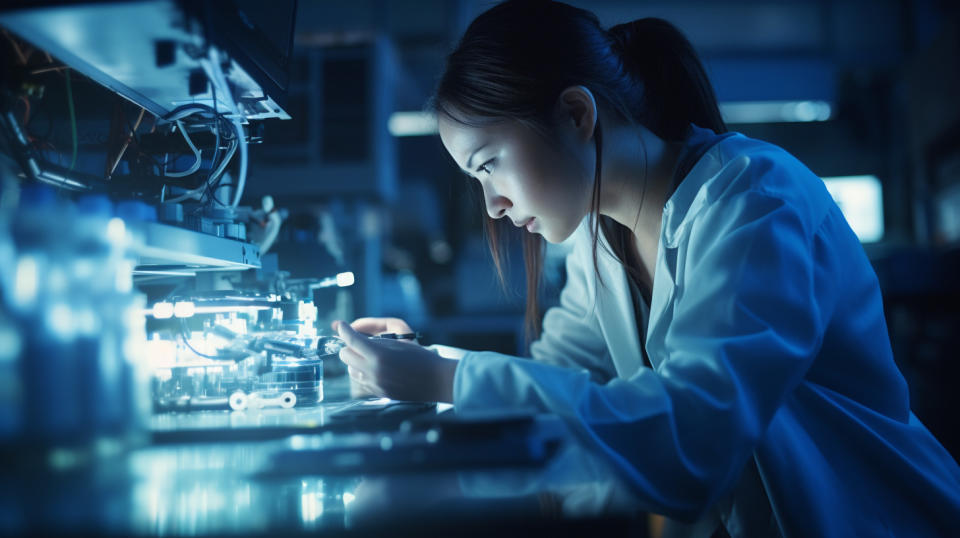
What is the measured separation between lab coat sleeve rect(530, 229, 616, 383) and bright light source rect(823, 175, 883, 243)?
12.0ft

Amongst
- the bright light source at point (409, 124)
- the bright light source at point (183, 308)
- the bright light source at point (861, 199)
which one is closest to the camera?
the bright light source at point (183, 308)

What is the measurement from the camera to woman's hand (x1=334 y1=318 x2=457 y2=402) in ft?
2.53

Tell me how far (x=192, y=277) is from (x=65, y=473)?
58cm

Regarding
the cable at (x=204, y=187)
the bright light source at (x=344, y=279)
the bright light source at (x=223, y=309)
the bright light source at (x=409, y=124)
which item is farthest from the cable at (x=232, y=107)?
the bright light source at (x=409, y=124)

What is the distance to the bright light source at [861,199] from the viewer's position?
4266 millimetres

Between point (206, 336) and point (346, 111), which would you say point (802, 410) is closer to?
point (206, 336)

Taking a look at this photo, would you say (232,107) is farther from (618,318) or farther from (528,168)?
(618,318)

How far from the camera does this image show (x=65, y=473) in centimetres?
52

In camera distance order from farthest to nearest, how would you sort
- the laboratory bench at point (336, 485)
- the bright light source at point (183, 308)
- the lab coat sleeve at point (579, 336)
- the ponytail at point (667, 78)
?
the lab coat sleeve at point (579, 336)
the ponytail at point (667, 78)
the bright light source at point (183, 308)
the laboratory bench at point (336, 485)

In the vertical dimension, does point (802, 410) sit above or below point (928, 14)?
below

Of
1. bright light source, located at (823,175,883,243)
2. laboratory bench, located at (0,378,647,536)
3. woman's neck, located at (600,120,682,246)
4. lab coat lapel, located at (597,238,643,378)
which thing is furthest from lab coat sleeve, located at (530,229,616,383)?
bright light source, located at (823,175,883,243)

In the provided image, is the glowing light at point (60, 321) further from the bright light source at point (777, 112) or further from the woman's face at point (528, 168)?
the bright light source at point (777, 112)

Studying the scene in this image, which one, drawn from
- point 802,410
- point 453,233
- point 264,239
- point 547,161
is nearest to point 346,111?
point 453,233

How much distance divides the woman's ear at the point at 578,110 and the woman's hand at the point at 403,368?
1.47ft
